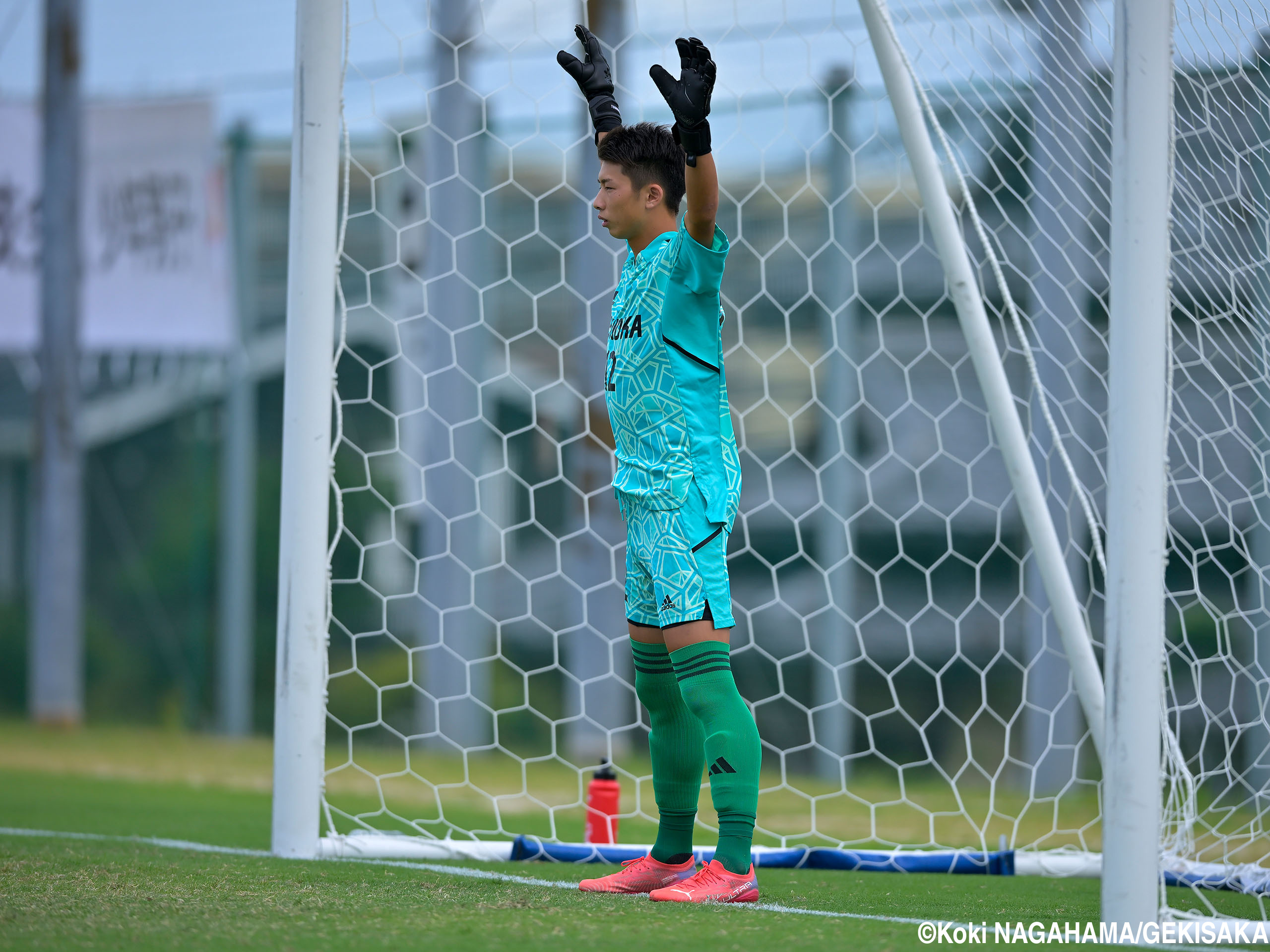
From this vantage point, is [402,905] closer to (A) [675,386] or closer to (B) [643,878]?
(B) [643,878]

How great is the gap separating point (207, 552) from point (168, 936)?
7.82m

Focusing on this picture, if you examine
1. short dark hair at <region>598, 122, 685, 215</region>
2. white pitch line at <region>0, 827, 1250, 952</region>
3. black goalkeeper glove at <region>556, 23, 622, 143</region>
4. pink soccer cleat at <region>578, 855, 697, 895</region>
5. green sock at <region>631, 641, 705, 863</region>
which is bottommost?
white pitch line at <region>0, 827, 1250, 952</region>

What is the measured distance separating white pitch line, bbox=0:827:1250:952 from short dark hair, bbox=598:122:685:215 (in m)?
1.46

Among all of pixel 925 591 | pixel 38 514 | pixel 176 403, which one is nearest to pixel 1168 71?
pixel 925 591

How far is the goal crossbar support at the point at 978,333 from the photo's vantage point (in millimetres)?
3393

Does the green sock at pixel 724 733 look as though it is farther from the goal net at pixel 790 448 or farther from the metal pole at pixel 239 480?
the metal pole at pixel 239 480

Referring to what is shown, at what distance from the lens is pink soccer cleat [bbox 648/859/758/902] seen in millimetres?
2551

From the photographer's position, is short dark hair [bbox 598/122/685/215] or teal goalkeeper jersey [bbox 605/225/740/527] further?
short dark hair [bbox 598/122/685/215]

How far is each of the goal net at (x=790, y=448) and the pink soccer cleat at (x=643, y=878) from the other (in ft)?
4.34

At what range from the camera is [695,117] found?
7.89 feet

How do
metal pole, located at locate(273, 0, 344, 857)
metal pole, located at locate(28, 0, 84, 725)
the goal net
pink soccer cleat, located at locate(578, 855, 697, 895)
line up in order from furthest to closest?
metal pole, located at locate(28, 0, 84, 725), the goal net, metal pole, located at locate(273, 0, 344, 857), pink soccer cleat, located at locate(578, 855, 697, 895)

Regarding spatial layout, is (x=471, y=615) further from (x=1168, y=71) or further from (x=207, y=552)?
(x=1168, y=71)

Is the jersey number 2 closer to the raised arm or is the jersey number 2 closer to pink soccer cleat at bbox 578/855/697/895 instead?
the raised arm

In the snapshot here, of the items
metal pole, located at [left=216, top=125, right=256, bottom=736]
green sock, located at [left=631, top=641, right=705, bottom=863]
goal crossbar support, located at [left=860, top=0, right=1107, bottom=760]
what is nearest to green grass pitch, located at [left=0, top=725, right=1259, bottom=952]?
green sock, located at [left=631, top=641, right=705, bottom=863]
